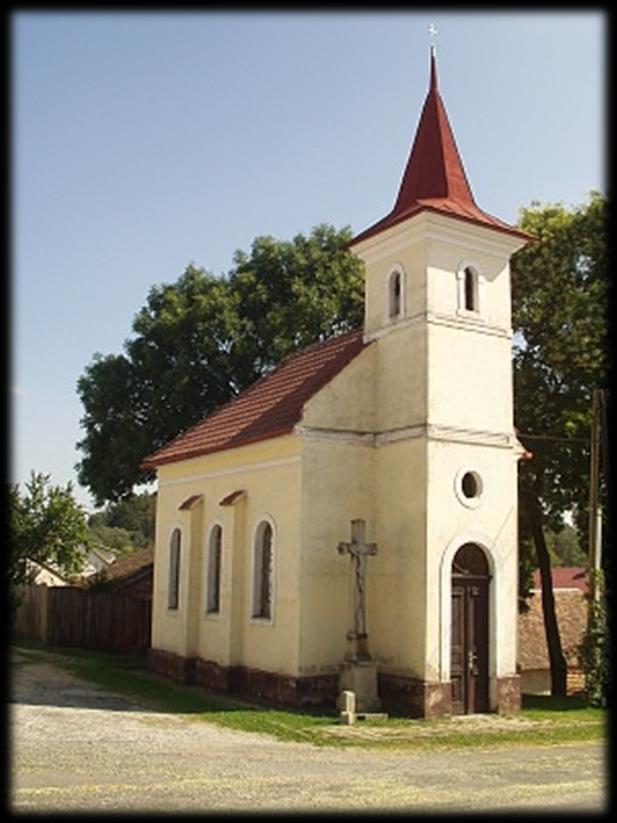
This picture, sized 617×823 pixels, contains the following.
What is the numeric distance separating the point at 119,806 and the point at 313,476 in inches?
378

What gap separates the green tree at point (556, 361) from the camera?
74.6 feet

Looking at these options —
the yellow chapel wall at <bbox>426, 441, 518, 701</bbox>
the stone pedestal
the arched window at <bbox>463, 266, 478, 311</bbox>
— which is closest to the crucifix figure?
the stone pedestal

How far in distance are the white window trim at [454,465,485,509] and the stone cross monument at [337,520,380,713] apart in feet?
6.44

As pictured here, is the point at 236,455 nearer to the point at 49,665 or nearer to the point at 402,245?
the point at 402,245

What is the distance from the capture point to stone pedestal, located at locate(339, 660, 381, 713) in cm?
1686

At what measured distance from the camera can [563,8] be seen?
10.3ft

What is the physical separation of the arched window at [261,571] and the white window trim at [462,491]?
4.45 metres

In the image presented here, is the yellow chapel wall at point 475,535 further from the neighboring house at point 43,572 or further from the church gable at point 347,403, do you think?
the neighboring house at point 43,572

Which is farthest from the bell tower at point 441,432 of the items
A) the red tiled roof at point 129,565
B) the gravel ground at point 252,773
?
the red tiled roof at point 129,565

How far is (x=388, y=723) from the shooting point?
1598 cm

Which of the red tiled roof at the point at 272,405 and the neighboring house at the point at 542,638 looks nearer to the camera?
the red tiled roof at the point at 272,405

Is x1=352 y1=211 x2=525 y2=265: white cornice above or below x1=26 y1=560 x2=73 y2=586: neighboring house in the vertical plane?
above

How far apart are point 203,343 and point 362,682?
20423 mm

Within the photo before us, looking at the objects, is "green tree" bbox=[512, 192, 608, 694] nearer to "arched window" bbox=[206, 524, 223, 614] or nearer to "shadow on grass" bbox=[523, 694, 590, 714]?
"shadow on grass" bbox=[523, 694, 590, 714]
